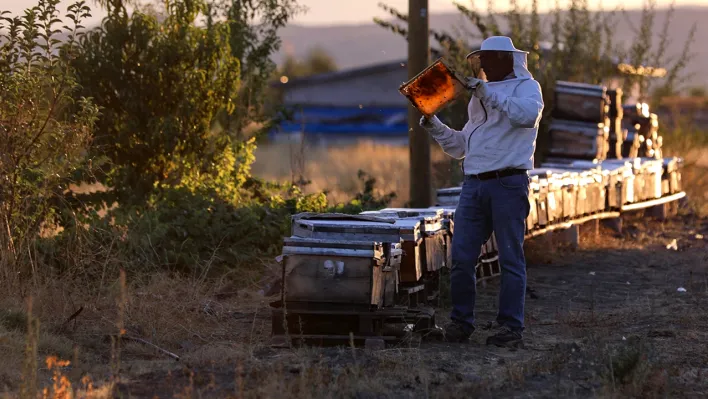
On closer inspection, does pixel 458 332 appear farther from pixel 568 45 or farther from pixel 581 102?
pixel 568 45

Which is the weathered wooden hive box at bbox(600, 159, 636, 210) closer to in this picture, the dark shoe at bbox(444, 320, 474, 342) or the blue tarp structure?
the dark shoe at bbox(444, 320, 474, 342)

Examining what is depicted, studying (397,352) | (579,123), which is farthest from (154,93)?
(579,123)

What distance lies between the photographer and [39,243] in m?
10.5

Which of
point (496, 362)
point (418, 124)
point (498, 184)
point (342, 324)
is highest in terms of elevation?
point (418, 124)

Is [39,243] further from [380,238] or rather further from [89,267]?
[380,238]

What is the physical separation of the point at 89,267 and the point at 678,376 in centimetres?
521

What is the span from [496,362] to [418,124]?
5.40 m

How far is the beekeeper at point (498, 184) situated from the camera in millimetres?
8477

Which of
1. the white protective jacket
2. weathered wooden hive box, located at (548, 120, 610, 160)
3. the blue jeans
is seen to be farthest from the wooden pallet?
weathered wooden hive box, located at (548, 120, 610, 160)

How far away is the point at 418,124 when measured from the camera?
13.0 meters

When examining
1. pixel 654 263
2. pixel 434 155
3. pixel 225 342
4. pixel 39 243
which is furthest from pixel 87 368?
pixel 434 155

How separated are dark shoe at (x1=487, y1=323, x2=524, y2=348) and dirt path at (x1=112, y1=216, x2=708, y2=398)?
114mm

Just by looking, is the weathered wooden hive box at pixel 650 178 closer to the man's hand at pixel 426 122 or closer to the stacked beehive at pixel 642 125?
the stacked beehive at pixel 642 125

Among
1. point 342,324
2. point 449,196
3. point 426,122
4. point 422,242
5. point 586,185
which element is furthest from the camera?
point 586,185
